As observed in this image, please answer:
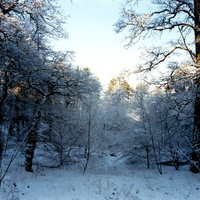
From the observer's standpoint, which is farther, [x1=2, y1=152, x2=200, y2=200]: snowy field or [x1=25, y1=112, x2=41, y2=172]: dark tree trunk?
[x1=25, y1=112, x2=41, y2=172]: dark tree trunk

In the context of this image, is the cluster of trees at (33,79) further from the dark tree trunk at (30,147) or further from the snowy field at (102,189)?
the snowy field at (102,189)

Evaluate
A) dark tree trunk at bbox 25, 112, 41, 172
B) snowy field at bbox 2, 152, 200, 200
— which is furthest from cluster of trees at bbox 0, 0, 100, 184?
snowy field at bbox 2, 152, 200, 200

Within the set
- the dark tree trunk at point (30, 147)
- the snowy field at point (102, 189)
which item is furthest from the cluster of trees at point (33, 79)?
the snowy field at point (102, 189)

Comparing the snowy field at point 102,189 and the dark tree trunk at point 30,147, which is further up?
the dark tree trunk at point 30,147

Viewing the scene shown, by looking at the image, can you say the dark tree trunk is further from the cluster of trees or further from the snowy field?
the snowy field

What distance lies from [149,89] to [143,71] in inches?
37.3

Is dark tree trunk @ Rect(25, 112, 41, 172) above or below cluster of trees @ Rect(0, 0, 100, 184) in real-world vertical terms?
below

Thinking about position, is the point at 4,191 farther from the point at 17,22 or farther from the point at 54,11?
the point at 54,11

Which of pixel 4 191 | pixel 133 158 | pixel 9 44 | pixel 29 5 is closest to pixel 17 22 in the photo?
pixel 9 44

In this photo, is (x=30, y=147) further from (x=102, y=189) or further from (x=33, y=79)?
(x=102, y=189)

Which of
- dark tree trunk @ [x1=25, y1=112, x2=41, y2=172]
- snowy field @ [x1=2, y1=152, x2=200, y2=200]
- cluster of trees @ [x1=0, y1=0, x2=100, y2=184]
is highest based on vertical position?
cluster of trees @ [x1=0, y1=0, x2=100, y2=184]

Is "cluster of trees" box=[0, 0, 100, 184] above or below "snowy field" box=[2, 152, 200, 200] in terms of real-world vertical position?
above

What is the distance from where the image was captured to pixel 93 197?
4.47m

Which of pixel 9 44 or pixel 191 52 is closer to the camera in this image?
pixel 9 44
